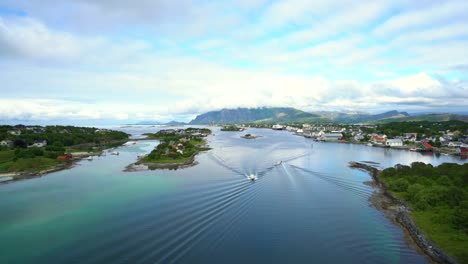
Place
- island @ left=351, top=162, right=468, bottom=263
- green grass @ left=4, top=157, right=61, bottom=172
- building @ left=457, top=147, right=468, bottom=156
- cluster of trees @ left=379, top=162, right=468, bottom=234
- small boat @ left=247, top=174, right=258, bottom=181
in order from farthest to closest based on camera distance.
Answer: building @ left=457, top=147, right=468, bottom=156
green grass @ left=4, top=157, right=61, bottom=172
small boat @ left=247, top=174, right=258, bottom=181
cluster of trees @ left=379, top=162, right=468, bottom=234
island @ left=351, top=162, right=468, bottom=263

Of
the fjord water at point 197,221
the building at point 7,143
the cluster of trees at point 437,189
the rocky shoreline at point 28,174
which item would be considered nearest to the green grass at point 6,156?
the rocky shoreline at point 28,174

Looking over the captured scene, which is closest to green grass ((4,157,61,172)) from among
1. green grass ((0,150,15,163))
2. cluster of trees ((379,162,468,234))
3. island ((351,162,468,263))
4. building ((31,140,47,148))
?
green grass ((0,150,15,163))

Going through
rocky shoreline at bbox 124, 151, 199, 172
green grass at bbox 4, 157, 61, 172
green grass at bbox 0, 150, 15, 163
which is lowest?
rocky shoreline at bbox 124, 151, 199, 172

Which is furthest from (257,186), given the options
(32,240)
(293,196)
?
(32,240)

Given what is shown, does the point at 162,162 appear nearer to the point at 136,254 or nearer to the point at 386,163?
the point at 136,254

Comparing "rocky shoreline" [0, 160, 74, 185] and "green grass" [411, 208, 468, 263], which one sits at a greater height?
"rocky shoreline" [0, 160, 74, 185]

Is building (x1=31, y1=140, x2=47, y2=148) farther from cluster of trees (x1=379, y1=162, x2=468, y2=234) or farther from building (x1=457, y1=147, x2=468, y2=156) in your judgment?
building (x1=457, y1=147, x2=468, y2=156)

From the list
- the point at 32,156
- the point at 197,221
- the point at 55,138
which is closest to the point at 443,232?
the point at 197,221

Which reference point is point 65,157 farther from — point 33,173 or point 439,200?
point 439,200

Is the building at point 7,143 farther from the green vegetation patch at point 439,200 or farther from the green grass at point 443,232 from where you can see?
the green grass at point 443,232
